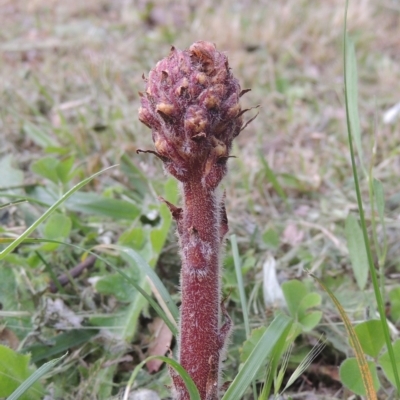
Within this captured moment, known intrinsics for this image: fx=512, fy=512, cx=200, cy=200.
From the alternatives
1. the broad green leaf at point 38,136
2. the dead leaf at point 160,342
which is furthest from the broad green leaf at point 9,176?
the dead leaf at point 160,342

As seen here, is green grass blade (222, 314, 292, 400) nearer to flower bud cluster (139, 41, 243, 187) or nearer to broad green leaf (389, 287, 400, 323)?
flower bud cluster (139, 41, 243, 187)

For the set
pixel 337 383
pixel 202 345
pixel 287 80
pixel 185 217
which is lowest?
pixel 337 383

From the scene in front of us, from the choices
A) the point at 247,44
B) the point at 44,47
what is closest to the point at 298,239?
the point at 247,44

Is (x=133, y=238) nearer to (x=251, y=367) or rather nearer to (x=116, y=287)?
(x=116, y=287)

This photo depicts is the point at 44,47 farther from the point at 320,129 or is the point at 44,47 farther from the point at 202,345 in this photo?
the point at 202,345

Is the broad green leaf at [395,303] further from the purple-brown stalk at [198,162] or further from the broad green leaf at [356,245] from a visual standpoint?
the purple-brown stalk at [198,162]

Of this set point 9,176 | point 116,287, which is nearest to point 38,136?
point 9,176

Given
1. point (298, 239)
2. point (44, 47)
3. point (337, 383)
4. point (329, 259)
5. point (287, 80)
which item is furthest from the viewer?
point (44, 47)
